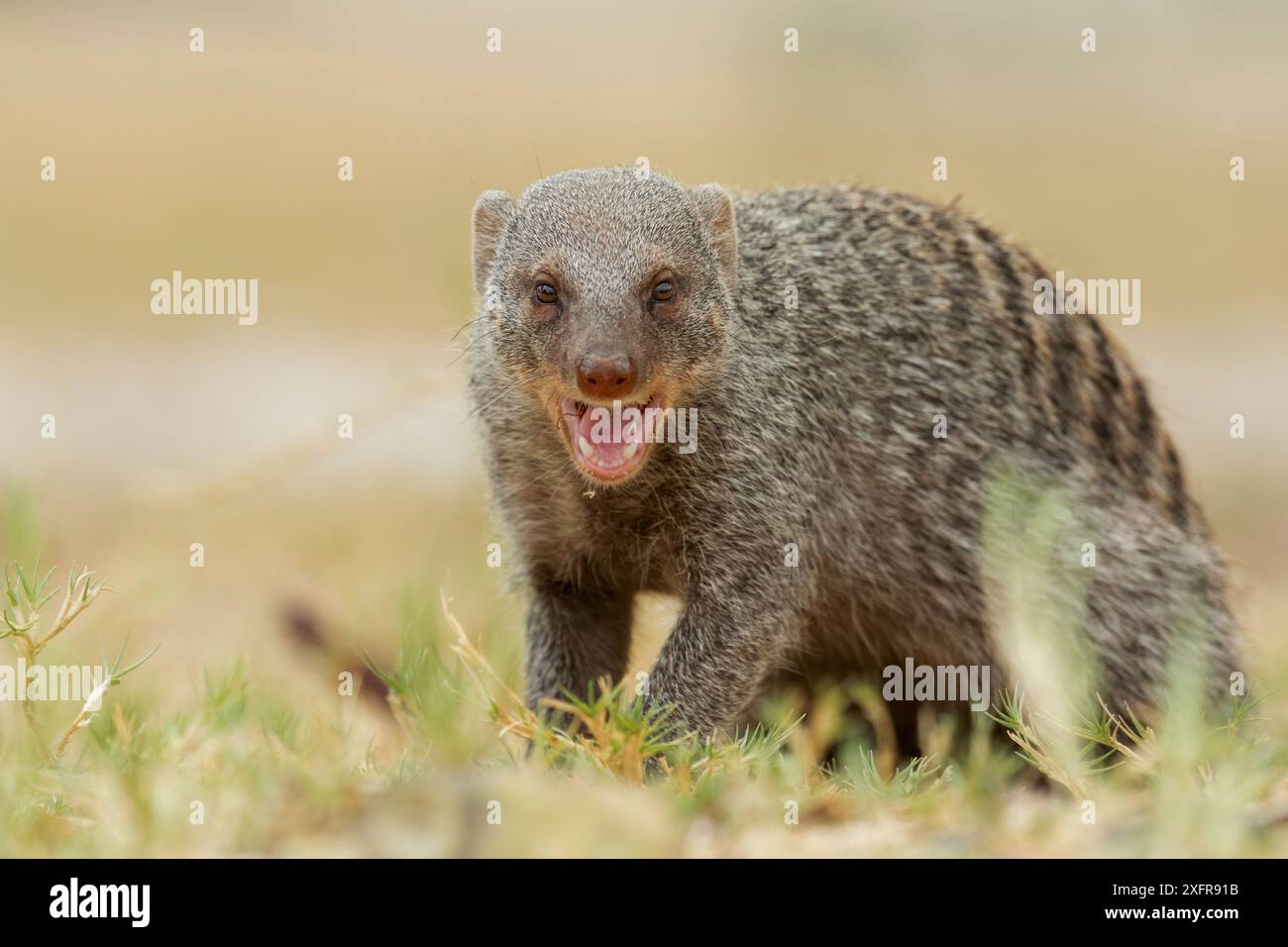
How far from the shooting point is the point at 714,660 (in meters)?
4.21

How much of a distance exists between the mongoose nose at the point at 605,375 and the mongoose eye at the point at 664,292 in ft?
1.21

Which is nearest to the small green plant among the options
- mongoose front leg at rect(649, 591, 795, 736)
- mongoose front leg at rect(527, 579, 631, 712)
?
mongoose front leg at rect(649, 591, 795, 736)

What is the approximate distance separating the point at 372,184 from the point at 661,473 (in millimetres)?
14083

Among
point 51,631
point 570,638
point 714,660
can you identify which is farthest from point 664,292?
point 51,631

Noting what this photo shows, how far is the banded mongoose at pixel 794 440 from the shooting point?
418cm

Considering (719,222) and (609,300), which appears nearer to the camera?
(609,300)

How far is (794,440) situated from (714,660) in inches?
27.8

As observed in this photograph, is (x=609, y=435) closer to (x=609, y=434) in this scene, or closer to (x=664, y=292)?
(x=609, y=434)

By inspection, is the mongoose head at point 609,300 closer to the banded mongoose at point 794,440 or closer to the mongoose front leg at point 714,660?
the banded mongoose at point 794,440

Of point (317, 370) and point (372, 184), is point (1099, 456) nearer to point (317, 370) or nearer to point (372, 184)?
point (317, 370)

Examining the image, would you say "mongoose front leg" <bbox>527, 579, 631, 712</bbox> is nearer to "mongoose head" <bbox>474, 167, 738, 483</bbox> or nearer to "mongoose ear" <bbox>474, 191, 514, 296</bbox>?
"mongoose head" <bbox>474, 167, 738, 483</bbox>

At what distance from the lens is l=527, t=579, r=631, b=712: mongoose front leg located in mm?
4668

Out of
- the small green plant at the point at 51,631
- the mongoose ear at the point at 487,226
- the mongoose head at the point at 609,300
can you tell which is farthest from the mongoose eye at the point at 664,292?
the small green plant at the point at 51,631

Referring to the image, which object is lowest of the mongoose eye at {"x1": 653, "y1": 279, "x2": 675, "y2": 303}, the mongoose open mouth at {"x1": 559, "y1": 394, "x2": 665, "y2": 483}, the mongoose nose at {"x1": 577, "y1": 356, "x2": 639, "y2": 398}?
the mongoose open mouth at {"x1": 559, "y1": 394, "x2": 665, "y2": 483}
